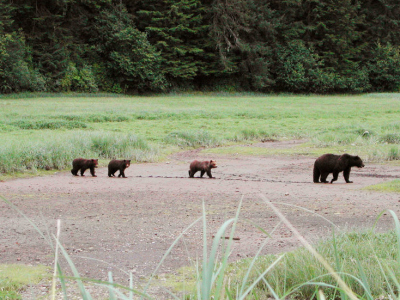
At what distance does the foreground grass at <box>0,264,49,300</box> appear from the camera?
4293 millimetres

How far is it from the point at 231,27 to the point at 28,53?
60.9ft

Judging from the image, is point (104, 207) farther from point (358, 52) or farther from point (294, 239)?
point (358, 52)

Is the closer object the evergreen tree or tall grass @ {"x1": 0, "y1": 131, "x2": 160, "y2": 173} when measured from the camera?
tall grass @ {"x1": 0, "y1": 131, "x2": 160, "y2": 173}

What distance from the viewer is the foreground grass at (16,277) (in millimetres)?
4293

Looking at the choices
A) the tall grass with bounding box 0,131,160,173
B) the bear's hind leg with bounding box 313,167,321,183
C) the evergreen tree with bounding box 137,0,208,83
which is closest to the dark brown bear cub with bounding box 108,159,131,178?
the tall grass with bounding box 0,131,160,173

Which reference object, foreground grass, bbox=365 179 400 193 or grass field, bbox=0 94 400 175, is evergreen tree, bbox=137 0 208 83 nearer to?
grass field, bbox=0 94 400 175

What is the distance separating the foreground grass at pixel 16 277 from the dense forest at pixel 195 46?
1443 inches

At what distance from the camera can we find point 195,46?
49.0m

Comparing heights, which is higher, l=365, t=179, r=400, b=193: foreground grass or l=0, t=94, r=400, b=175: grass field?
l=365, t=179, r=400, b=193: foreground grass

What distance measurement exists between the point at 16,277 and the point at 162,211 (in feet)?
11.1

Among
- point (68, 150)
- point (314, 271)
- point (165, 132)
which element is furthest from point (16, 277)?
point (165, 132)

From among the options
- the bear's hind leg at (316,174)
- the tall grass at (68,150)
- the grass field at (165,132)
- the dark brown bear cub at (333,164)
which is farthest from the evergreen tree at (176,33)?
the dark brown bear cub at (333,164)

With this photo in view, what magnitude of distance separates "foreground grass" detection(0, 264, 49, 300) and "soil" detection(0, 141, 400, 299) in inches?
11.3

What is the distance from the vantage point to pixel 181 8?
47.2 m
